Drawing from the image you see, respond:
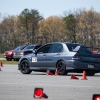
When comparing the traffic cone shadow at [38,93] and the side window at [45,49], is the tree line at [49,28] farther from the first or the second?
the traffic cone shadow at [38,93]

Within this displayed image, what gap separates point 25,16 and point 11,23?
1076 cm

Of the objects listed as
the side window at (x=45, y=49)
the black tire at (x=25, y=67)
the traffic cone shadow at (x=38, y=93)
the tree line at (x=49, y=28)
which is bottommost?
the traffic cone shadow at (x=38, y=93)

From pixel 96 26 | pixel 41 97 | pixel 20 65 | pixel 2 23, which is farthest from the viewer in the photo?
pixel 2 23

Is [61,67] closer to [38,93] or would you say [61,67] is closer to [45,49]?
[45,49]

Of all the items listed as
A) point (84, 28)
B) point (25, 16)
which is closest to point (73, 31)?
point (84, 28)

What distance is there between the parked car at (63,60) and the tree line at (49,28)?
75.5 meters

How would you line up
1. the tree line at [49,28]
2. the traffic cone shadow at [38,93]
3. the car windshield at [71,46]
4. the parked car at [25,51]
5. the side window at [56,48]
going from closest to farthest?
the traffic cone shadow at [38,93] → the car windshield at [71,46] → the side window at [56,48] → the parked car at [25,51] → the tree line at [49,28]

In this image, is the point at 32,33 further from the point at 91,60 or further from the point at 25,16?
the point at 91,60

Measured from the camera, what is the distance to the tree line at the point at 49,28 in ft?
325

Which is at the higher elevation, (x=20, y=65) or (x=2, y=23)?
(x=2, y=23)

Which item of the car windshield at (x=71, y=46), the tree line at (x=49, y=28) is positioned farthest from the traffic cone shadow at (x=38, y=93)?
the tree line at (x=49, y=28)

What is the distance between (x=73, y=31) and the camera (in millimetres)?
101438

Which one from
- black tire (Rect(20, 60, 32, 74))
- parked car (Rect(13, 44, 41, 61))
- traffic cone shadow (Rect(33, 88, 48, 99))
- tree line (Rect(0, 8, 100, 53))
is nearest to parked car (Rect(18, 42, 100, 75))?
black tire (Rect(20, 60, 32, 74))

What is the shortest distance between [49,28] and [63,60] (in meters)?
91.4
